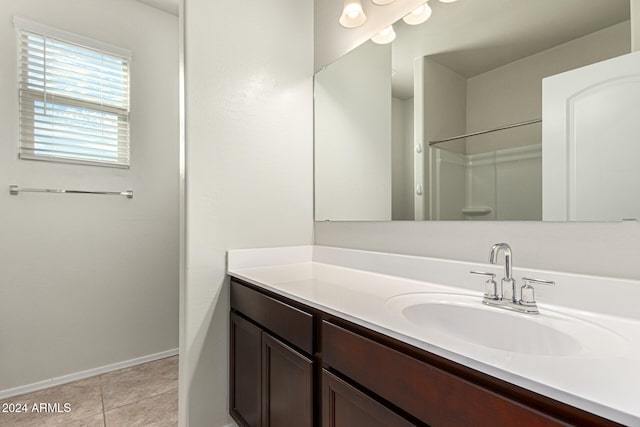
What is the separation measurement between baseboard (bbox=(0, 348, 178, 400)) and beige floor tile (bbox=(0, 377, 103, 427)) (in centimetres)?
3

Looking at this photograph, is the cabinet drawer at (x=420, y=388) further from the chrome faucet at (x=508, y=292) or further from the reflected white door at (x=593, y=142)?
the reflected white door at (x=593, y=142)

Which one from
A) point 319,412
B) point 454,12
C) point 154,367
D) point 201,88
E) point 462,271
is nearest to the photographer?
point 319,412

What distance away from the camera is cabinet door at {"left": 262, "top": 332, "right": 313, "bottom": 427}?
42.8 inches

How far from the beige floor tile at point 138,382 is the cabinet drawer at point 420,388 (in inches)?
66.7

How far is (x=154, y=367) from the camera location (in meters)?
2.40

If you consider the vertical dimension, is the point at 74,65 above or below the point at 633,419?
above

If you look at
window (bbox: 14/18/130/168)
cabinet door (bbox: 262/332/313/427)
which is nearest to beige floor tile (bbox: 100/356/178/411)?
cabinet door (bbox: 262/332/313/427)

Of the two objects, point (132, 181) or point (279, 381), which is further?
point (132, 181)

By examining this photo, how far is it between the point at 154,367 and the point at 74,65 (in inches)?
89.0

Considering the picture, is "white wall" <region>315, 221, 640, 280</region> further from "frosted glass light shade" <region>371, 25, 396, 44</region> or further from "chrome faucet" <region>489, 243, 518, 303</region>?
"frosted glass light shade" <region>371, 25, 396, 44</region>

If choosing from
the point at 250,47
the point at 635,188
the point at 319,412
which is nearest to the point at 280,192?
the point at 250,47

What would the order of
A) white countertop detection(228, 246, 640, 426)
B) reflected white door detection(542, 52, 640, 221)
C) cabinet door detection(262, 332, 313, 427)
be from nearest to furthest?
white countertop detection(228, 246, 640, 426), reflected white door detection(542, 52, 640, 221), cabinet door detection(262, 332, 313, 427)

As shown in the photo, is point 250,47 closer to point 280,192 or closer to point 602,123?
point 280,192

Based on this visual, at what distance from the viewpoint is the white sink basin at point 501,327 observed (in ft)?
2.45
